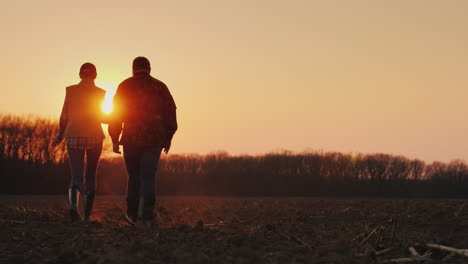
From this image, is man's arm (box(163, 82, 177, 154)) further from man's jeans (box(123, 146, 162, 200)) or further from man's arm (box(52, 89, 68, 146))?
man's arm (box(52, 89, 68, 146))

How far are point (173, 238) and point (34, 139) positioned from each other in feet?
203

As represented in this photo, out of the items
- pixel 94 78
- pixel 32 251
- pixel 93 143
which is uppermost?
pixel 94 78

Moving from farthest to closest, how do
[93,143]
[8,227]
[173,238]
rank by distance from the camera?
[93,143] → [8,227] → [173,238]

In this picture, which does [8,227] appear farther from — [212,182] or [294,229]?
[212,182]

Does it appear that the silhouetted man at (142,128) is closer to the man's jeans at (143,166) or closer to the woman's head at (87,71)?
the man's jeans at (143,166)

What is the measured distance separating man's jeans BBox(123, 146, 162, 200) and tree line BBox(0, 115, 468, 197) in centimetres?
4568

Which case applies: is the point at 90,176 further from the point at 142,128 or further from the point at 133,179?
the point at 142,128

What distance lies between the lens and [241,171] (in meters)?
77.2

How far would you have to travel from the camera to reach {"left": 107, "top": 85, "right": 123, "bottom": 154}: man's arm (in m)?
7.86

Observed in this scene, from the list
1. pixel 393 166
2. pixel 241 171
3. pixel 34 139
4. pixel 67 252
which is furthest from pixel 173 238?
pixel 393 166

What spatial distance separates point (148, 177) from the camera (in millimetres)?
7699

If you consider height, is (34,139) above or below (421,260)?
above

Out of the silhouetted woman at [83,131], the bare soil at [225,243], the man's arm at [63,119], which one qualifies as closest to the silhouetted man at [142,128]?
the silhouetted woman at [83,131]

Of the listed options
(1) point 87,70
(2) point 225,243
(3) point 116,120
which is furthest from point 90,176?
(2) point 225,243
